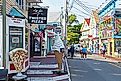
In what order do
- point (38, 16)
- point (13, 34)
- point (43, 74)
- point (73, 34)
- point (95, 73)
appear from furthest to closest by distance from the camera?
point (73, 34), point (95, 73), point (38, 16), point (43, 74), point (13, 34)

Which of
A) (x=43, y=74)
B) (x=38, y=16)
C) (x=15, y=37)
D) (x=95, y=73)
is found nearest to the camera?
(x=15, y=37)

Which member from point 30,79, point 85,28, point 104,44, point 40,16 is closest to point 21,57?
point 30,79

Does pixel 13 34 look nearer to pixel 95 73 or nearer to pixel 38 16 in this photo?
pixel 38 16

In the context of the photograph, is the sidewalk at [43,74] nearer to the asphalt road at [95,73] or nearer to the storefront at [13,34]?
the asphalt road at [95,73]

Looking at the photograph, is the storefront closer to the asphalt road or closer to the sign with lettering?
the sign with lettering

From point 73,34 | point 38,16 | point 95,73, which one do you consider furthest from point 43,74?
point 73,34

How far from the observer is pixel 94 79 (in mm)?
19125

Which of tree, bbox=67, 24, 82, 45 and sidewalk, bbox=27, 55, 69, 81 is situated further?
tree, bbox=67, 24, 82, 45

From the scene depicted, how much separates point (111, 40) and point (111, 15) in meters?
3.85

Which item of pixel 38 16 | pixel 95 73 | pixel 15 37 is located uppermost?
pixel 38 16

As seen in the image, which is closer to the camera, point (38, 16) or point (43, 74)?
point (43, 74)

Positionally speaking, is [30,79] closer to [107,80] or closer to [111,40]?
[107,80]

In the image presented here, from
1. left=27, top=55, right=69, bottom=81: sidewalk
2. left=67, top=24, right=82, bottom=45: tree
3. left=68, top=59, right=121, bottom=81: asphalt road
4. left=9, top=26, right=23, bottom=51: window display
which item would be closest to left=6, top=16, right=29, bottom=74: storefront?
left=9, top=26, right=23, bottom=51: window display

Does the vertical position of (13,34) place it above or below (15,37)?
above
